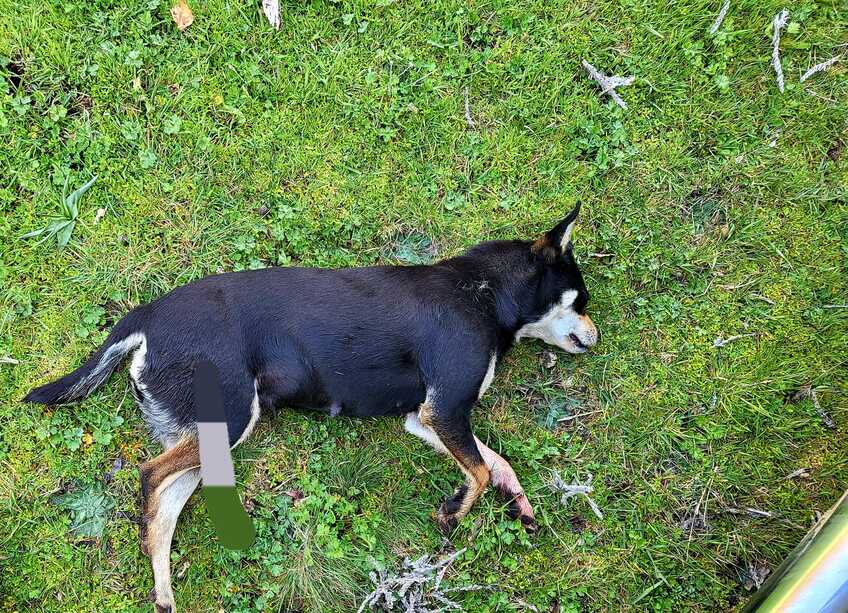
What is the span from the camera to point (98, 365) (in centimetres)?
376

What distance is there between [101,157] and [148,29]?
104 cm

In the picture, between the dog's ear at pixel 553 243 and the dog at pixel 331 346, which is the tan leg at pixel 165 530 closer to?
the dog at pixel 331 346

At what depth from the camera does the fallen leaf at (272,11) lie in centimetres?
443

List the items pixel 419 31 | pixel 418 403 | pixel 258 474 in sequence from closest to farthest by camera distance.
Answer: pixel 418 403, pixel 258 474, pixel 419 31

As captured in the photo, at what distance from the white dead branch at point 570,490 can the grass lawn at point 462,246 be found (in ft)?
0.23

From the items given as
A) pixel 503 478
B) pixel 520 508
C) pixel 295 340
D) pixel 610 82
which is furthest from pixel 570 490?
pixel 610 82

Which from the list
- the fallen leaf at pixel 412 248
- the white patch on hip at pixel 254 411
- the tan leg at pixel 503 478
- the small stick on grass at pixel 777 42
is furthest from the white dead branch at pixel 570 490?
→ the small stick on grass at pixel 777 42

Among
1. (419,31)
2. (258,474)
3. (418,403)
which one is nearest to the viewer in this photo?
(418,403)

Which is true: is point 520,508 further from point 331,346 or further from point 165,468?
point 165,468

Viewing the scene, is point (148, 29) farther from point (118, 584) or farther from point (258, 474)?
point (118, 584)

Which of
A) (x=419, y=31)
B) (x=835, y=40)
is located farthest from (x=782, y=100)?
(x=419, y=31)

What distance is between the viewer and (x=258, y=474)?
13.6ft

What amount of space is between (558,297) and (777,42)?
2870 millimetres

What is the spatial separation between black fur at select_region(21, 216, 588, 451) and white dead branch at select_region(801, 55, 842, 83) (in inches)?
108
